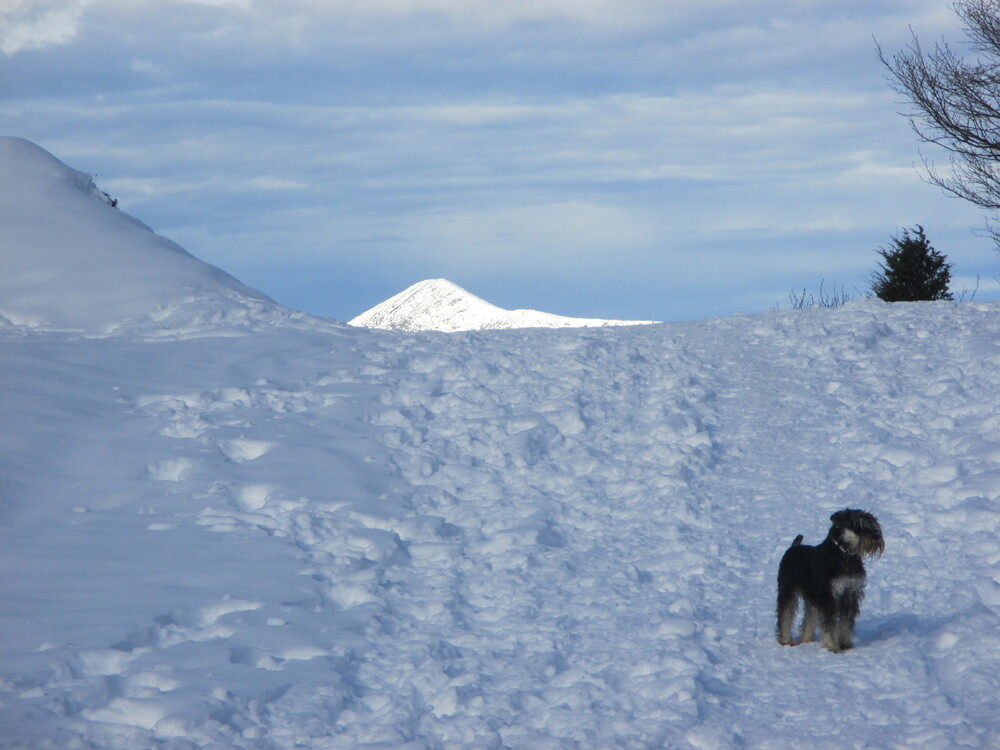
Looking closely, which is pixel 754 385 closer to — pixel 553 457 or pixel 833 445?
pixel 833 445

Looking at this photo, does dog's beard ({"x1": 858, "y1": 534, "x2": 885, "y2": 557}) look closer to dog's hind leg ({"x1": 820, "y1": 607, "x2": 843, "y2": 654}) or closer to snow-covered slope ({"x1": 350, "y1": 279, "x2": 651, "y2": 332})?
dog's hind leg ({"x1": 820, "y1": 607, "x2": 843, "y2": 654})

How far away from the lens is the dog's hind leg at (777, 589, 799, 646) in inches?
280

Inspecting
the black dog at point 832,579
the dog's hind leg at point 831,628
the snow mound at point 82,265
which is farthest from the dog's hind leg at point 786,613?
the snow mound at point 82,265

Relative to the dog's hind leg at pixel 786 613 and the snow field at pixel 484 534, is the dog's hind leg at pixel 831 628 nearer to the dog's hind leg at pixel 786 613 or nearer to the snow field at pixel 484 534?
the snow field at pixel 484 534

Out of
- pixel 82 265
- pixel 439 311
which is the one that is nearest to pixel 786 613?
pixel 82 265

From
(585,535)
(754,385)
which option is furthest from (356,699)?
(754,385)

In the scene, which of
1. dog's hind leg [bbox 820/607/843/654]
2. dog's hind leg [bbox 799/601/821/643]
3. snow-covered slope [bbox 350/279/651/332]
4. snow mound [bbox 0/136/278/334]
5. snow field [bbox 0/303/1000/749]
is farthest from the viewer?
snow-covered slope [bbox 350/279/651/332]

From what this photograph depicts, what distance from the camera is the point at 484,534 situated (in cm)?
890

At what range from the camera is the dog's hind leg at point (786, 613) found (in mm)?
7105

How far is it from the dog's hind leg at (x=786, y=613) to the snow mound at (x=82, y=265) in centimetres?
968

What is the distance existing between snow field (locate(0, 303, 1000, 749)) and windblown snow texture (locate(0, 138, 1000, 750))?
0.03 m

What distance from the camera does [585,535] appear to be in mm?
9078

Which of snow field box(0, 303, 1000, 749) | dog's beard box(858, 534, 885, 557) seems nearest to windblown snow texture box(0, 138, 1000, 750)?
snow field box(0, 303, 1000, 749)

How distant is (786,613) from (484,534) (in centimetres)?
299
